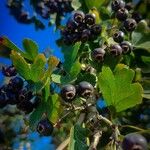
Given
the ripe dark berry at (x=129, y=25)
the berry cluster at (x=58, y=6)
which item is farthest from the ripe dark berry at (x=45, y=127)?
the berry cluster at (x=58, y=6)

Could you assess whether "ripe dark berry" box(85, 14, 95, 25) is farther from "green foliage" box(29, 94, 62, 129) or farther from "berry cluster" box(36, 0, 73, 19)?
"berry cluster" box(36, 0, 73, 19)

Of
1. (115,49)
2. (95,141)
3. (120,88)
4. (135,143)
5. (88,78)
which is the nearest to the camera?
(135,143)

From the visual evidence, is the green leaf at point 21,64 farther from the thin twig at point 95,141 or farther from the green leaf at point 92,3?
the green leaf at point 92,3

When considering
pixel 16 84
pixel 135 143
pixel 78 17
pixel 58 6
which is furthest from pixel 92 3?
pixel 135 143

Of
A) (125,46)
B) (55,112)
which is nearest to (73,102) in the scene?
(55,112)

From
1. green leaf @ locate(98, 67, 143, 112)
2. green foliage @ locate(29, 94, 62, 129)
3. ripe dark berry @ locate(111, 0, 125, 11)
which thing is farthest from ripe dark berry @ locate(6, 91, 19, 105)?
ripe dark berry @ locate(111, 0, 125, 11)

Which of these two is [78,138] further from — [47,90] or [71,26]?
[71,26]
